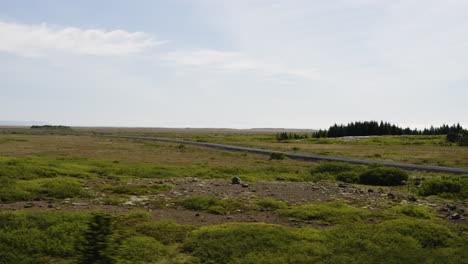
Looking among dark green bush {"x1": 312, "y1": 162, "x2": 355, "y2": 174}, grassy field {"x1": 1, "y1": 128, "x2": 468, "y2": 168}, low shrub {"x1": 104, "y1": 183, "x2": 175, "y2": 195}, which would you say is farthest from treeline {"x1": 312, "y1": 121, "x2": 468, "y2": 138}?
low shrub {"x1": 104, "y1": 183, "x2": 175, "y2": 195}

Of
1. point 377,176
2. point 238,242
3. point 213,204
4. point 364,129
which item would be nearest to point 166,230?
point 238,242

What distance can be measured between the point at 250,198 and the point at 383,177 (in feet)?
34.0

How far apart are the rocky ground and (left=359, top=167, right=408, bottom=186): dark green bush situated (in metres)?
3.90

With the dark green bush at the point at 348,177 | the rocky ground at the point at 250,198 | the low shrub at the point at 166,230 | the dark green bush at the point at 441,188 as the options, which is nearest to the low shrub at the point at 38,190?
the rocky ground at the point at 250,198

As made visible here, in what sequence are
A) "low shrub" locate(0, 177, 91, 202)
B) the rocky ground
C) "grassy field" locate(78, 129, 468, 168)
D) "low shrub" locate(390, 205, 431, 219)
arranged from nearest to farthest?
the rocky ground, "low shrub" locate(390, 205, 431, 219), "low shrub" locate(0, 177, 91, 202), "grassy field" locate(78, 129, 468, 168)

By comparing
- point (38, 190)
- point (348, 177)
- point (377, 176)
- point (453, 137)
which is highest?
point (453, 137)

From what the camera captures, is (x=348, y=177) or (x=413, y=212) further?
(x=348, y=177)

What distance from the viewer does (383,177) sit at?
779 inches

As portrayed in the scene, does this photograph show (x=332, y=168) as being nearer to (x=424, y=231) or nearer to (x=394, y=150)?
(x=424, y=231)

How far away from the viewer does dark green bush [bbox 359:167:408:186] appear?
19609 mm

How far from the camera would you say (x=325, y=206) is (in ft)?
38.0

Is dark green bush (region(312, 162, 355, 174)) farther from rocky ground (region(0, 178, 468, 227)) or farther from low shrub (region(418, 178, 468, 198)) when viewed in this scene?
low shrub (region(418, 178, 468, 198))

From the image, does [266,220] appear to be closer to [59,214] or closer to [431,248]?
[431,248]

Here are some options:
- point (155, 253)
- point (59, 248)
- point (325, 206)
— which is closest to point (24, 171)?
point (59, 248)
